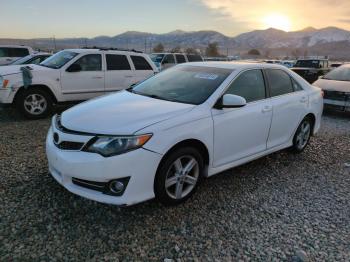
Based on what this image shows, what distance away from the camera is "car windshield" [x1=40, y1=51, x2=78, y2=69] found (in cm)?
786

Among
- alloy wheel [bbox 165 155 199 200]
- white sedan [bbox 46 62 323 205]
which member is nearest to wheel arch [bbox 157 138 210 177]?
white sedan [bbox 46 62 323 205]

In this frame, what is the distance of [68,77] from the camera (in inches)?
305

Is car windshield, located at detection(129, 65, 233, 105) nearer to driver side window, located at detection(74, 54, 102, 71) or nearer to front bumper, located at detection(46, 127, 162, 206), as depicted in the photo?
front bumper, located at detection(46, 127, 162, 206)

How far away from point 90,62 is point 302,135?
536cm

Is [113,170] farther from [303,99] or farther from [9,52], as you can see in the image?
[9,52]

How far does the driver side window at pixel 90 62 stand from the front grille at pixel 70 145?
508 cm

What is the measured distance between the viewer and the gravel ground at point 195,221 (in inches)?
112

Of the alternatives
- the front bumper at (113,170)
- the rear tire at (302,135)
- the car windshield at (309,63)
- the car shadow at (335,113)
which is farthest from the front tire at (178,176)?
the car windshield at (309,63)

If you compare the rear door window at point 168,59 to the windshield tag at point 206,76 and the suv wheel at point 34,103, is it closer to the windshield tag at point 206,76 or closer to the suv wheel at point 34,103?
the suv wheel at point 34,103

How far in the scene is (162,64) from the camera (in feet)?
53.9

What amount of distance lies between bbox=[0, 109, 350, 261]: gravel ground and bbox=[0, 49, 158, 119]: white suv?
293 centimetres

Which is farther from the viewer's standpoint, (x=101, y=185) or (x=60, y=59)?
(x=60, y=59)

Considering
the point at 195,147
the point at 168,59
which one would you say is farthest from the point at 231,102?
the point at 168,59

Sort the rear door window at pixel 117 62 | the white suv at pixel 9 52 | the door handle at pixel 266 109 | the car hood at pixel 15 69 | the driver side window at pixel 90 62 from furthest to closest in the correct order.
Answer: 1. the white suv at pixel 9 52
2. the rear door window at pixel 117 62
3. the driver side window at pixel 90 62
4. the car hood at pixel 15 69
5. the door handle at pixel 266 109
